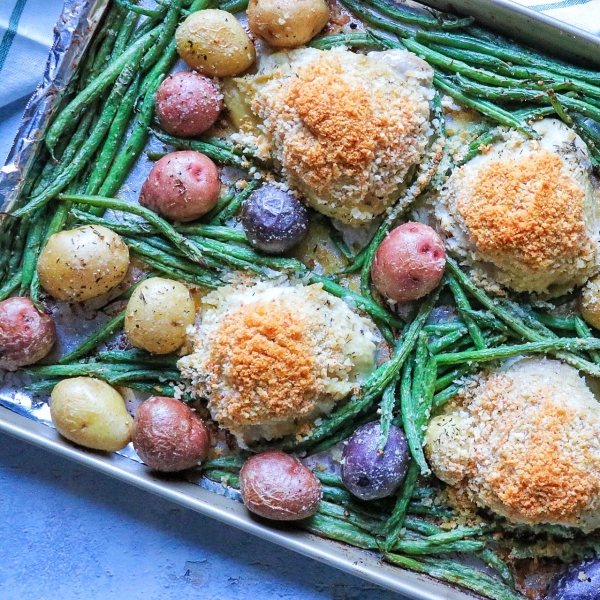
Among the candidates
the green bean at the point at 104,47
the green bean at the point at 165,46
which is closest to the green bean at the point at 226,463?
the green bean at the point at 165,46

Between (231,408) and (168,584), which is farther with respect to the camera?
(168,584)

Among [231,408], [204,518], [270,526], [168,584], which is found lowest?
[168,584]

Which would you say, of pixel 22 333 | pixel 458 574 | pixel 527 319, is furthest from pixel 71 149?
pixel 458 574

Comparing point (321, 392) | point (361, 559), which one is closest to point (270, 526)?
point (361, 559)

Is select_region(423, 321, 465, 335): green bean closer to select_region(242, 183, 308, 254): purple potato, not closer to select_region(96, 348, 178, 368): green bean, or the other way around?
select_region(242, 183, 308, 254): purple potato

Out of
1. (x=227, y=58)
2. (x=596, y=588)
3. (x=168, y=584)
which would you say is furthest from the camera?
(x=168, y=584)

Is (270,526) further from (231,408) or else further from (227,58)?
(227,58)

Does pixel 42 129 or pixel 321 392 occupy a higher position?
pixel 42 129
